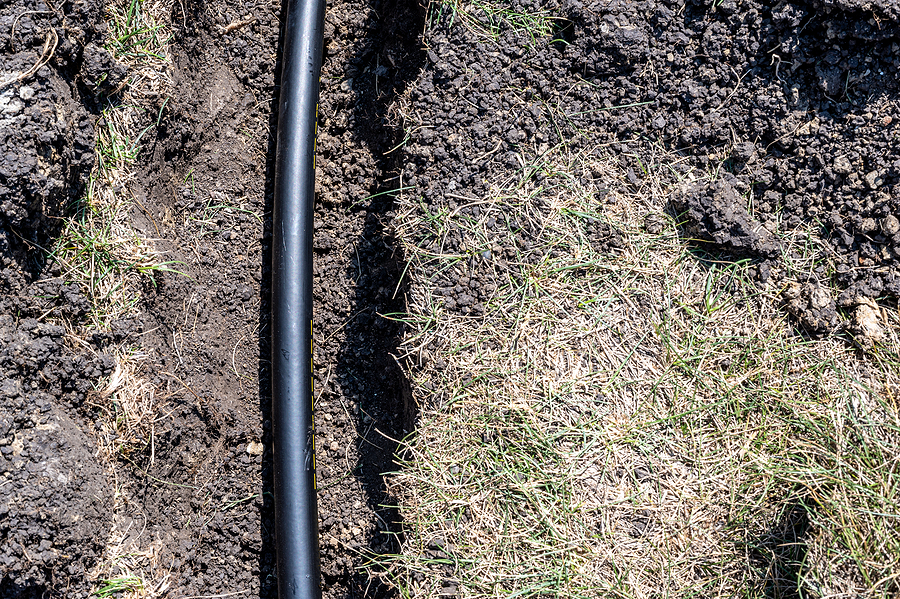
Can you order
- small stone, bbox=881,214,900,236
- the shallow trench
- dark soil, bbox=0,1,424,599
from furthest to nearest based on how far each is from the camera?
the shallow trench, small stone, bbox=881,214,900,236, dark soil, bbox=0,1,424,599

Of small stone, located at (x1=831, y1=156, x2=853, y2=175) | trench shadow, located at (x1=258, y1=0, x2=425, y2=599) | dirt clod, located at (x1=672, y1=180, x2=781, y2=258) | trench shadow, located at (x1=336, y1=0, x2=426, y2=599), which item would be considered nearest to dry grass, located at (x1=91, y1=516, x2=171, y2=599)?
trench shadow, located at (x1=258, y1=0, x2=425, y2=599)

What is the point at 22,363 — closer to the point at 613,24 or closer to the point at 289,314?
the point at 289,314

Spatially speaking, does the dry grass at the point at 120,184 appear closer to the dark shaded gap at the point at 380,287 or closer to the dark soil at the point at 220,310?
the dark soil at the point at 220,310

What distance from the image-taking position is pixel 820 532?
1.81 meters

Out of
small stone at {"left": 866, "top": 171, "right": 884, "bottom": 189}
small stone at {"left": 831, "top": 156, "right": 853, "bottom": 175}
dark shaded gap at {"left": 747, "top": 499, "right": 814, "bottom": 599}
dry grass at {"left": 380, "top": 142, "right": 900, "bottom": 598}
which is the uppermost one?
small stone at {"left": 831, "top": 156, "right": 853, "bottom": 175}

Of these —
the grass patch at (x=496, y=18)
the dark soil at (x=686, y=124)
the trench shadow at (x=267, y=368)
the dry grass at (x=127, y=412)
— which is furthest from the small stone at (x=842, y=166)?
the dry grass at (x=127, y=412)

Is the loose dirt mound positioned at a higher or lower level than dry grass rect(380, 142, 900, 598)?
higher

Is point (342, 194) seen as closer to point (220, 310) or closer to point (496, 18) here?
point (220, 310)

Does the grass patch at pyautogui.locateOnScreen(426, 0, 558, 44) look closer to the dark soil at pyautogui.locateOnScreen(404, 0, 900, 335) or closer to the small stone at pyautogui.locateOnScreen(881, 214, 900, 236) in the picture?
the dark soil at pyautogui.locateOnScreen(404, 0, 900, 335)

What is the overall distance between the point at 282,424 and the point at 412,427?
448 millimetres

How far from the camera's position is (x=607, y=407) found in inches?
76.8

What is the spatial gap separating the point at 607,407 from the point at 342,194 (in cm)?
127

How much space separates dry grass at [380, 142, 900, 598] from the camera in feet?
6.21

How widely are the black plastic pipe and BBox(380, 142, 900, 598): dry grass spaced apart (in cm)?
32
